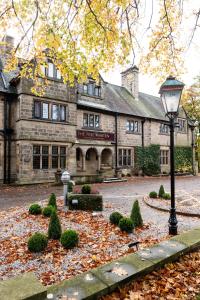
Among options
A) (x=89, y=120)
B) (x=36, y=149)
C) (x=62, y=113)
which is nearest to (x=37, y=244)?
(x=36, y=149)

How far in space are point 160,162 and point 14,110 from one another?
56.7ft

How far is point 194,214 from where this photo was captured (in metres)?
8.02

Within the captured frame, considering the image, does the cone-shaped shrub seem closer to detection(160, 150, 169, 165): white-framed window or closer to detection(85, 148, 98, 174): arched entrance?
detection(85, 148, 98, 174): arched entrance

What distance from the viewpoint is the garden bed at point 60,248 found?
4191 millimetres

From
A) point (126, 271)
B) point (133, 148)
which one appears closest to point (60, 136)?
point (133, 148)

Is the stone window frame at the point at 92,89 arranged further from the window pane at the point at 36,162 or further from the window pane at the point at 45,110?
the window pane at the point at 36,162

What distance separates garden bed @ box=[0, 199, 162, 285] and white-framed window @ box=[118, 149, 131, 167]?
1572cm

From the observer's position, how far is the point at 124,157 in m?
23.6

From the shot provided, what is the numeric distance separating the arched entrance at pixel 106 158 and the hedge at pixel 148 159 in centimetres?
334

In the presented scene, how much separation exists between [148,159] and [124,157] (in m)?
3.21

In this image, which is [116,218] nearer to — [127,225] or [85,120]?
[127,225]

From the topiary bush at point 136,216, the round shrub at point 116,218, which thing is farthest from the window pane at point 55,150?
the topiary bush at point 136,216

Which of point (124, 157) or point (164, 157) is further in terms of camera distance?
point (164, 157)

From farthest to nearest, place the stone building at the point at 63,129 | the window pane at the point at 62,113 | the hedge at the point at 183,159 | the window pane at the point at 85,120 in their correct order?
1. the hedge at the point at 183,159
2. the window pane at the point at 85,120
3. the window pane at the point at 62,113
4. the stone building at the point at 63,129
